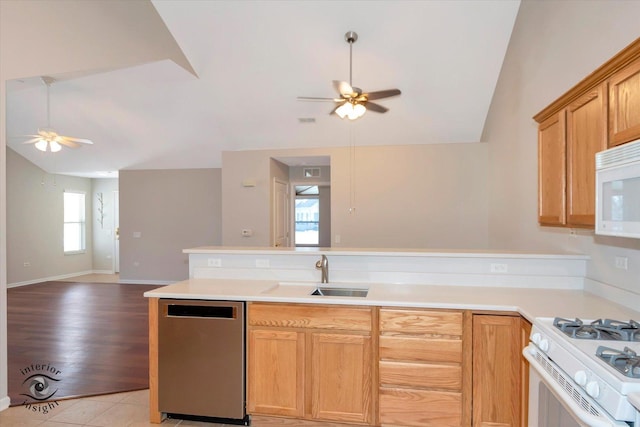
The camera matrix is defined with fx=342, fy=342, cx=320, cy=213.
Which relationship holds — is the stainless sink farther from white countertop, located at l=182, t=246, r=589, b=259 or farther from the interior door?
the interior door

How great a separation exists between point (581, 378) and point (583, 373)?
2 centimetres

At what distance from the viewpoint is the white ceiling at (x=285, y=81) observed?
12.5 feet

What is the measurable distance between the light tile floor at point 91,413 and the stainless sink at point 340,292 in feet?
3.92

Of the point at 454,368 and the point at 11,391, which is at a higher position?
the point at 454,368

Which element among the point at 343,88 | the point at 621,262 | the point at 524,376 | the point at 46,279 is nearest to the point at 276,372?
the point at 524,376

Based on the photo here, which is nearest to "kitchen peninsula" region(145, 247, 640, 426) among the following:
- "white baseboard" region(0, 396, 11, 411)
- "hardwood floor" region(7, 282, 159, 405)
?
"hardwood floor" region(7, 282, 159, 405)

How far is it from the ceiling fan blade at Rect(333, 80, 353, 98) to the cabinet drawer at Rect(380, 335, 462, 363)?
2.37 m

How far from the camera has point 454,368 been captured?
2158 mm

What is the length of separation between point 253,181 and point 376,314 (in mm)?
4414

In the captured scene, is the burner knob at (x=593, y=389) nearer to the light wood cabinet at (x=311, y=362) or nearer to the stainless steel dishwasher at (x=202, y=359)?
the light wood cabinet at (x=311, y=362)

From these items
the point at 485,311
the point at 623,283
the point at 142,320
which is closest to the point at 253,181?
the point at 142,320

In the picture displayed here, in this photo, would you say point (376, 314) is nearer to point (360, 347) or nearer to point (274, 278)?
point (360, 347)

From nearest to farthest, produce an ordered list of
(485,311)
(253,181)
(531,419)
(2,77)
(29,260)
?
(531,419) → (485,311) → (2,77) → (253,181) → (29,260)

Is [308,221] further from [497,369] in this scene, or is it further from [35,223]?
[497,369]
